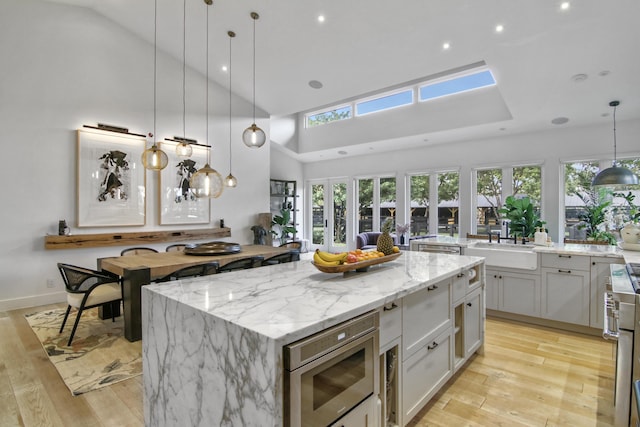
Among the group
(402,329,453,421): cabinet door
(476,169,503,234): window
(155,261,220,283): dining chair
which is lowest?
(402,329,453,421): cabinet door

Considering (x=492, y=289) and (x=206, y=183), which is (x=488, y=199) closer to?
(x=492, y=289)

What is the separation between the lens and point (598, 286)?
11.1 feet

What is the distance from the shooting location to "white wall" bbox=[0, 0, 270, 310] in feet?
14.4

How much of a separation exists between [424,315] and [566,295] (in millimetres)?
2526

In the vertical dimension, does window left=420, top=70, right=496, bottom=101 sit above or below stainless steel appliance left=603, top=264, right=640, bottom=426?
above

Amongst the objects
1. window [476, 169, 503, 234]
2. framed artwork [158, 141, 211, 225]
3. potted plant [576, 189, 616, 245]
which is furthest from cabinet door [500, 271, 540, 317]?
framed artwork [158, 141, 211, 225]

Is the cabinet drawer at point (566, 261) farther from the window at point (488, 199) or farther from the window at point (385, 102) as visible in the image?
the window at point (385, 102)

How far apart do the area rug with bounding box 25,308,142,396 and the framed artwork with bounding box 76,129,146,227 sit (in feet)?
5.24

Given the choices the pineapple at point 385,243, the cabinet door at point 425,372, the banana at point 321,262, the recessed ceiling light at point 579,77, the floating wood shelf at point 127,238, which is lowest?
the cabinet door at point 425,372

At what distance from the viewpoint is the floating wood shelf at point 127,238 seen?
466 cm

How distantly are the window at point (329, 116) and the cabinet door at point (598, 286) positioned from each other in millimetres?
5736

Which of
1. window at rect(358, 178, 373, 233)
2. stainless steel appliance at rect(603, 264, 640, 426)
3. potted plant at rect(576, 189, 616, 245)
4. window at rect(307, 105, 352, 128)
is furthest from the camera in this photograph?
window at rect(358, 178, 373, 233)

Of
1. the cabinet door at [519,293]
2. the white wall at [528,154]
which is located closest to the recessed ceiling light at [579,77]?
the white wall at [528,154]

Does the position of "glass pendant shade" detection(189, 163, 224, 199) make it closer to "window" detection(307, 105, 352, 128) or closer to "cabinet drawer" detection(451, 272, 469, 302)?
"cabinet drawer" detection(451, 272, 469, 302)
